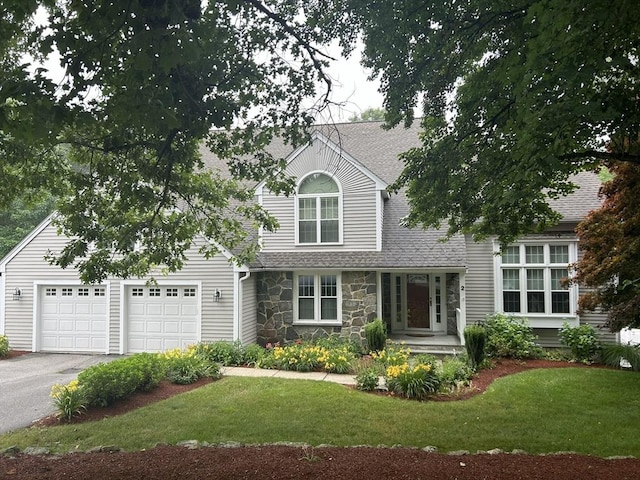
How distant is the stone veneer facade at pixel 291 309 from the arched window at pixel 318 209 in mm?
1312

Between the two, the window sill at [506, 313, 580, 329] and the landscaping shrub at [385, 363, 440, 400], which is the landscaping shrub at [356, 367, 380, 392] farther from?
the window sill at [506, 313, 580, 329]

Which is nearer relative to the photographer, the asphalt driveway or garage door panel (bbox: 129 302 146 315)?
the asphalt driveway

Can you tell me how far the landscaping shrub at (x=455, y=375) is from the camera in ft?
28.4

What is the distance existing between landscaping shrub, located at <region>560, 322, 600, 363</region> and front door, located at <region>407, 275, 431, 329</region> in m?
4.10

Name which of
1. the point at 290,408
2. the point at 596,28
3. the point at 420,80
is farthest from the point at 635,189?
the point at 290,408

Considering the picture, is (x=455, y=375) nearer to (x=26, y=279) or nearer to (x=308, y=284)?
(x=308, y=284)

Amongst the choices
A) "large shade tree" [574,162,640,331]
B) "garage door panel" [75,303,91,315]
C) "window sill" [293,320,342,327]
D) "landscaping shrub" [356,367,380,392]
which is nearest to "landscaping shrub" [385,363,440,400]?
"landscaping shrub" [356,367,380,392]

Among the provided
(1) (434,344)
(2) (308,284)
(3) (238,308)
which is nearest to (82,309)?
(3) (238,308)

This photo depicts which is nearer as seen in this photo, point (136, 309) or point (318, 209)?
point (136, 309)

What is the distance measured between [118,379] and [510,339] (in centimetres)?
970

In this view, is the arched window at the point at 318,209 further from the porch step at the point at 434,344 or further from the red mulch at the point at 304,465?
the red mulch at the point at 304,465

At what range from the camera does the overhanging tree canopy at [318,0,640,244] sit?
348 cm

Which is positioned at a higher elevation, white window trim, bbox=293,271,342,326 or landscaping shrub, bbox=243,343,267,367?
white window trim, bbox=293,271,342,326

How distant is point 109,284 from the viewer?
1323cm
